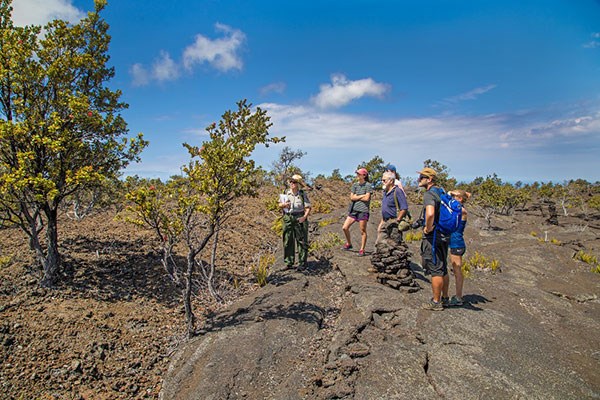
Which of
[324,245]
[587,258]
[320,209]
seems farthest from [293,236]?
[320,209]

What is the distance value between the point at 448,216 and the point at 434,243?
51 centimetres

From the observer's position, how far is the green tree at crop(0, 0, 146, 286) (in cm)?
554

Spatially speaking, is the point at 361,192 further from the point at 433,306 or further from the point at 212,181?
the point at 212,181

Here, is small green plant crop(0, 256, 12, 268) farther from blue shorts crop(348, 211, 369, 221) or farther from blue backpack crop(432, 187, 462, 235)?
blue backpack crop(432, 187, 462, 235)

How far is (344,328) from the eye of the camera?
17.3 ft

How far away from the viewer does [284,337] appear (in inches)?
198

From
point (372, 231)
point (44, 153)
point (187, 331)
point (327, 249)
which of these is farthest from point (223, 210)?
point (372, 231)

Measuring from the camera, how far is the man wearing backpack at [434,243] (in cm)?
550

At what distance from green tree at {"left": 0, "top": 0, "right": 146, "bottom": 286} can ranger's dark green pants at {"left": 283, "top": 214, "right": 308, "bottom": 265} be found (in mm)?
3486

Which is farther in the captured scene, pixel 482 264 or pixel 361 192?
pixel 482 264

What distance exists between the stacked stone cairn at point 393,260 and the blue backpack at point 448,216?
1.36 m

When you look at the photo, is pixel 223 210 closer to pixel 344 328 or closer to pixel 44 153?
pixel 344 328

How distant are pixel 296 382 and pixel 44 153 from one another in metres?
5.85

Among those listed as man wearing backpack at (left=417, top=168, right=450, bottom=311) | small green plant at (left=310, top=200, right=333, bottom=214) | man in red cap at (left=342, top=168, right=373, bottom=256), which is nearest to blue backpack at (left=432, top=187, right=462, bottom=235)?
man wearing backpack at (left=417, top=168, right=450, bottom=311)
